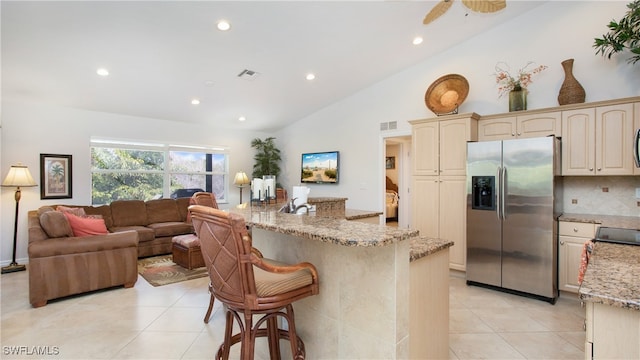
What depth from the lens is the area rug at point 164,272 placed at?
392 cm

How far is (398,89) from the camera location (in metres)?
5.29

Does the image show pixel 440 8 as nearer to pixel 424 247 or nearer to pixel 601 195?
pixel 424 247

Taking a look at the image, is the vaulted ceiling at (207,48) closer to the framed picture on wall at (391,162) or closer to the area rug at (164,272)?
the area rug at (164,272)

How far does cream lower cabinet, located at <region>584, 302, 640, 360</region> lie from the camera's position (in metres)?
0.97

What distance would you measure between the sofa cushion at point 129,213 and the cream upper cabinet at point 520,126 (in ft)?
18.6

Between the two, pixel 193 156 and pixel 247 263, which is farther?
pixel 193 156

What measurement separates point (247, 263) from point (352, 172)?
15.7 feet

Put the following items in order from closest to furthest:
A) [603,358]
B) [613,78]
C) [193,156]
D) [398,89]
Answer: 1. [603,358]
2. [613,78]
3. [398,89]
4. [193,156]

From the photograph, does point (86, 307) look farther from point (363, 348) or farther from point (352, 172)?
point (352, 172)

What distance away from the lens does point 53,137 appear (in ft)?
16.2

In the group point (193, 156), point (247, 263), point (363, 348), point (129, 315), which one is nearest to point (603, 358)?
point (363, 348)

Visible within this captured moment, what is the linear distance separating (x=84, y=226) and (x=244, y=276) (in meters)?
3.31

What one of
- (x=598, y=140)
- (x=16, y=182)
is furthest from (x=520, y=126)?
(x=16, y=182)

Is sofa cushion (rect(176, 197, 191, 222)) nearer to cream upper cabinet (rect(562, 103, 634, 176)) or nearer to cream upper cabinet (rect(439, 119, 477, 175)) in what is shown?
cream upper cabinet (rect(439, 119, 477, 175))
